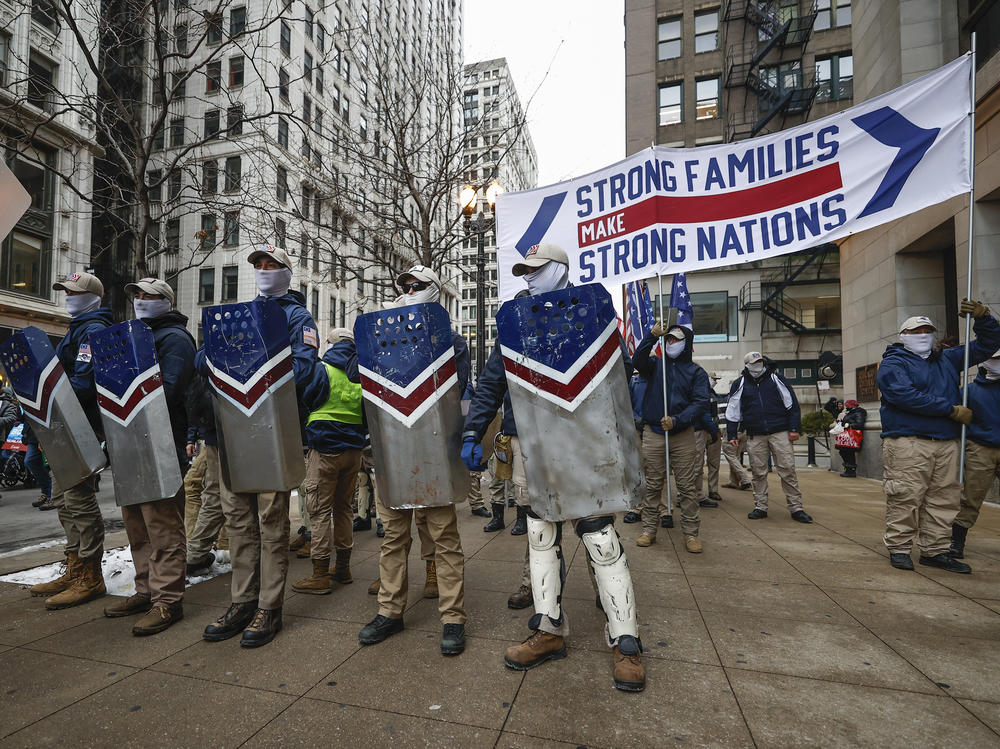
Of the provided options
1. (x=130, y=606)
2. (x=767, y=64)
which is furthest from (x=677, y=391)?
(x=767, y=64)

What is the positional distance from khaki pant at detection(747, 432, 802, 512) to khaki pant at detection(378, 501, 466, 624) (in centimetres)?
526

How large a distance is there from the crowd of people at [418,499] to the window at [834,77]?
25.7 m

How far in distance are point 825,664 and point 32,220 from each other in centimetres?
2954

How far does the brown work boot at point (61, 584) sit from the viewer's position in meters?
4.02

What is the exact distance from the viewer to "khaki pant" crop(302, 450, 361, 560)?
4230 mm

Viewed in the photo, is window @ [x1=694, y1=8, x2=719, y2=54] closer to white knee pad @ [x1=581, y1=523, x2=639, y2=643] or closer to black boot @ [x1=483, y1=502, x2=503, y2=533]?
black boot @ [x1=483, y1=502, x2=503, y2=533]

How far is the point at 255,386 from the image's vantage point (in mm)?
3242

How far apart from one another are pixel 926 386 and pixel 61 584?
7289mm

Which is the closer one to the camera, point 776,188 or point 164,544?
point 164,544

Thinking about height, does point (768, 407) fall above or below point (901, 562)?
above

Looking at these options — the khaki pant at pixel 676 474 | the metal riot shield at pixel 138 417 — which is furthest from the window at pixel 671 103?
the metal riot shield at pixel 138 417

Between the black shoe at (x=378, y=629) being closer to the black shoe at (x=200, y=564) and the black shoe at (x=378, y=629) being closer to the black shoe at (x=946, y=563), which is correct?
the black shoe at (x=200, y=564)

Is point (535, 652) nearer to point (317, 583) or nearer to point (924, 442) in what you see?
point (317, 583)

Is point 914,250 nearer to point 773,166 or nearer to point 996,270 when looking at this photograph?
point 996,270
